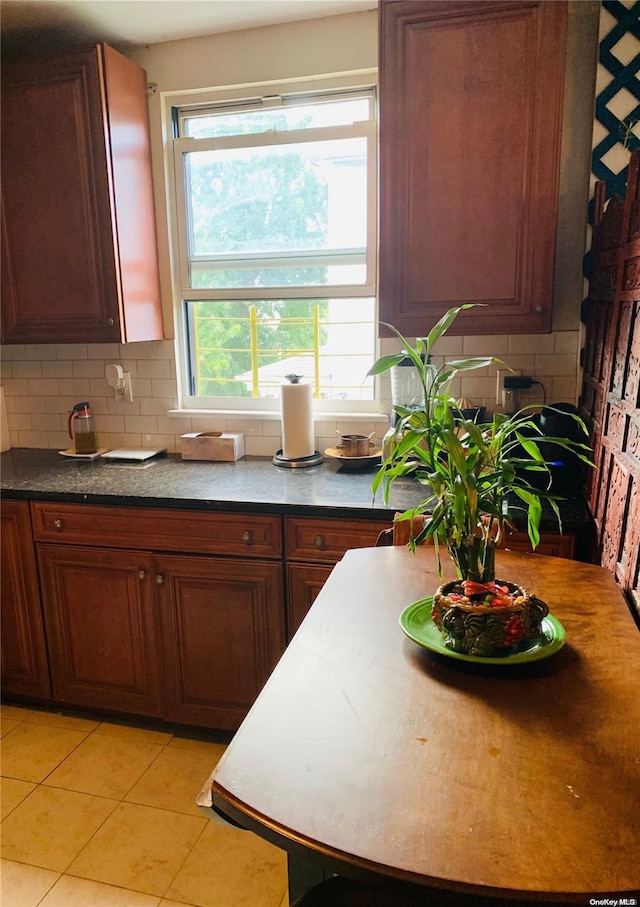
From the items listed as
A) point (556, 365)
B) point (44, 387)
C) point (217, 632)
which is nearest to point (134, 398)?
point (44, 387)

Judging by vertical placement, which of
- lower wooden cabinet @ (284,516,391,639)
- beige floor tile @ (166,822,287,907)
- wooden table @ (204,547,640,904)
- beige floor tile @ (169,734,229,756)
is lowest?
beige floor tile @ (166,822,287,907)

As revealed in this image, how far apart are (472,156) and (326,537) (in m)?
1.34

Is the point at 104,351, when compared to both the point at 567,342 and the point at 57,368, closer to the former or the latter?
the point at 57,368

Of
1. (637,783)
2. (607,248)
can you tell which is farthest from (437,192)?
(637,783)

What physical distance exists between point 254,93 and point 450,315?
1972mm

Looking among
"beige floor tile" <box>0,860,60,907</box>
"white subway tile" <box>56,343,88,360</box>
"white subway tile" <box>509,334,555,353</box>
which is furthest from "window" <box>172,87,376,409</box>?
"beige floor tile" <box>0,860,60,907</box>

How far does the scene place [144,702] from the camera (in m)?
2.43

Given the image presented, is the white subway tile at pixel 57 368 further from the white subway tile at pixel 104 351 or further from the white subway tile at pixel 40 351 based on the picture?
the white subway tile at pixel 104 351

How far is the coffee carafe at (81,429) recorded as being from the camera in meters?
2.89

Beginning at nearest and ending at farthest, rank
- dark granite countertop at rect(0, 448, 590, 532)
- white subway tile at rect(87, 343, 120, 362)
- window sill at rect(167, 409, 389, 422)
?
dark granite countertop at rect(0, 448, 590, 532), window sill at rect(167, 409, 389, 422), white subway tile at rect(87, 343, 120, 362)

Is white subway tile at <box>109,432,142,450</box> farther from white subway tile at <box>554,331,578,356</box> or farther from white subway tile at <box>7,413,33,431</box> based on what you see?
white subway tile at <box>554,331,578,356</box>

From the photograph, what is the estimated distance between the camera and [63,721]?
2.54 m

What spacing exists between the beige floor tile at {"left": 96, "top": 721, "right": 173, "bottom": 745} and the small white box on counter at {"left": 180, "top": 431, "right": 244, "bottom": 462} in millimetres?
1102

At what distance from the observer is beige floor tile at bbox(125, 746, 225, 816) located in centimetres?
211
